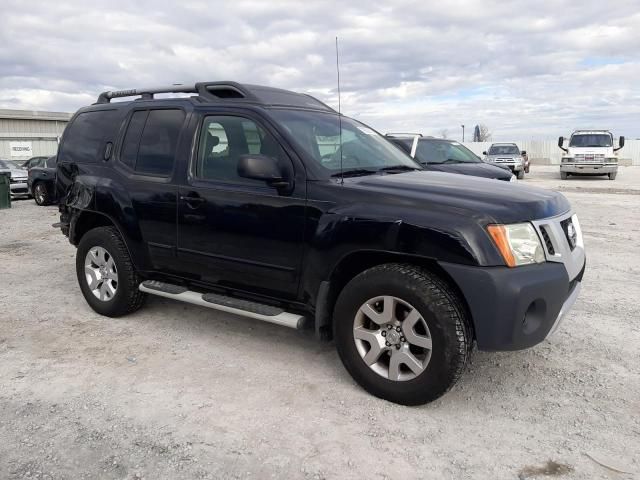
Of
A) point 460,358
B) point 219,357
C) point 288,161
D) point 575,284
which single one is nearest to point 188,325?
point 219,357

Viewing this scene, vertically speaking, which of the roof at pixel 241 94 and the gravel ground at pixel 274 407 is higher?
the roof at pixel 241 94

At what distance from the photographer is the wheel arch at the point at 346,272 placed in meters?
3.26

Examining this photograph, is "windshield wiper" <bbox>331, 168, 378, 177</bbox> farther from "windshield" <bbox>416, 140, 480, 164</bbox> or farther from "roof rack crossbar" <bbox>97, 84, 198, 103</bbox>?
"windshield" <bbox>416, 140, 480, 164</bbox>

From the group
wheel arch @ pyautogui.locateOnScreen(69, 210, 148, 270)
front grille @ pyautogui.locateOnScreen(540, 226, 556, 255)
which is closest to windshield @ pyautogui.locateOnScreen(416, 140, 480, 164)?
wheel arch @ pyautogui.locateOnScreen(69, 210, 148, 270)

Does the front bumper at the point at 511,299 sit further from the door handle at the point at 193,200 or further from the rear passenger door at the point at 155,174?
the rear passenger door at the point at 155,174

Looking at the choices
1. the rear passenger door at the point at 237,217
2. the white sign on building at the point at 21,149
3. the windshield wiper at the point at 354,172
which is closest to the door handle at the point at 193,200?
the rear passenger door at the point at 237,217

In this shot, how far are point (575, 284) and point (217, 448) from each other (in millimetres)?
2457

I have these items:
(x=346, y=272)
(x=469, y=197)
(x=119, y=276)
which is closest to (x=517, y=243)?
(x=469, y=197)

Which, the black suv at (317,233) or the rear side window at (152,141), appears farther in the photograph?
the rear side window at (152,141)

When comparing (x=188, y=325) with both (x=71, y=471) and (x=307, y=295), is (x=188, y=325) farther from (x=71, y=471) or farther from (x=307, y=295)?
(x=71, y=471)

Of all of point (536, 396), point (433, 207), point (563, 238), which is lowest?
point (536, 396)

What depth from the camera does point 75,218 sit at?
5.13 meters

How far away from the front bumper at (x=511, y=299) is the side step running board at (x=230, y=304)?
1.20 meters

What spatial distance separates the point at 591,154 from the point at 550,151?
24.3m
